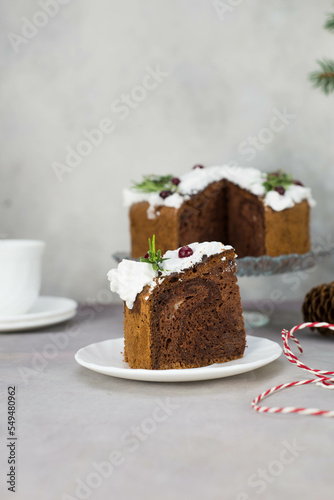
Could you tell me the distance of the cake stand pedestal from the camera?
1955mm

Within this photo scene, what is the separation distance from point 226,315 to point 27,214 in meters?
1.54

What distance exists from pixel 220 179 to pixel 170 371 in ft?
4.04

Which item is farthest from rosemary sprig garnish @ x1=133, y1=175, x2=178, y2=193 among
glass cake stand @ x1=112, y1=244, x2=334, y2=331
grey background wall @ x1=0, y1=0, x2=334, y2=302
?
grey background wall @ x1=0, y1=0, x2=334, y2=302

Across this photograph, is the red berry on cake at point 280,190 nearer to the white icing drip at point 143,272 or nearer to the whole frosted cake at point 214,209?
the whole frosted cake at point 214,209

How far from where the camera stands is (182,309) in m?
1.48

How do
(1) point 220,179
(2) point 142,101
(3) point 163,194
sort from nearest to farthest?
(3) point 163,194 < (1) point 220,179 < (2) point 142,101

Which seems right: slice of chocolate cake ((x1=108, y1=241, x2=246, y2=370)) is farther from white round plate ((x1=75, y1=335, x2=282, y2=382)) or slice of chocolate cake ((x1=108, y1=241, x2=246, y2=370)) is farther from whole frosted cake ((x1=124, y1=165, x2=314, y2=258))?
whole frosted cake ((x1=124, y1=165, x2=314, y2=258))

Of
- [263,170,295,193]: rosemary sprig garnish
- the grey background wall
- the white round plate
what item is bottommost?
the white round plate

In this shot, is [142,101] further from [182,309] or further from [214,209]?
[182,309]

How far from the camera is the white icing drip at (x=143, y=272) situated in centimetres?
145

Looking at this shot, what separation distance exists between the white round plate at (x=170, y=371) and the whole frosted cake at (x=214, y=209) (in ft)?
2.18

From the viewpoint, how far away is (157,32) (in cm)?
271

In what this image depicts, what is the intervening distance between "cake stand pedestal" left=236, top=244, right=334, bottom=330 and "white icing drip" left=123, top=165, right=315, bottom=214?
9.2 inches

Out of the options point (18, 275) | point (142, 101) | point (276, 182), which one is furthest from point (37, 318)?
point (142, 101)
